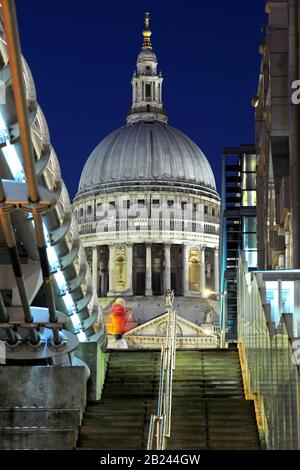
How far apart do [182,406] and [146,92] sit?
120509 mm

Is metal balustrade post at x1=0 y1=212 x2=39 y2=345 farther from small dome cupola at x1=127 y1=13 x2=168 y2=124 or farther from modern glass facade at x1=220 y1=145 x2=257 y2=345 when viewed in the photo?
small dome cupola at x1=127 y1=13 x2=168 y2=124

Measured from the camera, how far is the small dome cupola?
14575cm

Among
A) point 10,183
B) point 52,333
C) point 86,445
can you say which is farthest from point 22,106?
point 52,333

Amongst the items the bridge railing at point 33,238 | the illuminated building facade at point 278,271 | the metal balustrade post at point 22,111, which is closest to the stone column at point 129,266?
the illuminated building facade at point 278,271

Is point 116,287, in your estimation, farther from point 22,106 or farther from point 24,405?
point 22,106

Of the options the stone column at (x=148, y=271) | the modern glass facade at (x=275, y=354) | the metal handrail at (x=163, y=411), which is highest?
the modern glass facade at (x=275, y=354)

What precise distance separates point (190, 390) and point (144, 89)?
118462mm

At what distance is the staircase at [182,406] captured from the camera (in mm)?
26188

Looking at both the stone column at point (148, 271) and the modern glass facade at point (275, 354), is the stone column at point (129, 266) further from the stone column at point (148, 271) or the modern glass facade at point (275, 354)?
the modern glass facade at point (275, 354)

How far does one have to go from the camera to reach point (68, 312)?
104ft

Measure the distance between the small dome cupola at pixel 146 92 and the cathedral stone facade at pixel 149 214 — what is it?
6.86 ft

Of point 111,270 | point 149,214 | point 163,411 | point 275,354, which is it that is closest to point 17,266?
point 163,411

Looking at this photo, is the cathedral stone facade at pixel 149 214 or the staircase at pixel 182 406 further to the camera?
the cathedral stone facade at pixel 149 214

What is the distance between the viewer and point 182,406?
29.1 metres
